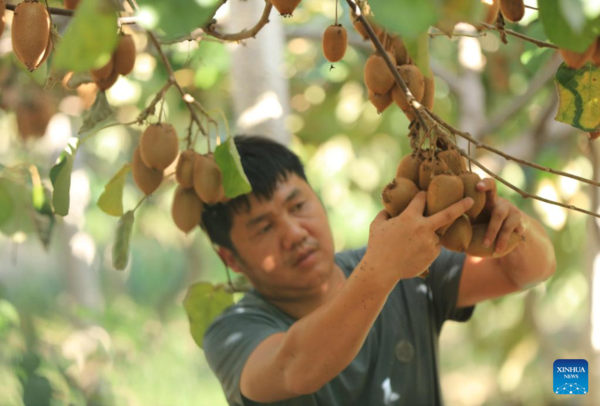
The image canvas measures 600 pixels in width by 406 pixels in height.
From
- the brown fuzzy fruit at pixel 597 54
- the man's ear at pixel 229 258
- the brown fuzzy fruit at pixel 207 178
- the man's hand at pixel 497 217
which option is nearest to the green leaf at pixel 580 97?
the man's hand at pixel 497 217

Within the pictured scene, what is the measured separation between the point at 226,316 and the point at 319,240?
0.19 meters

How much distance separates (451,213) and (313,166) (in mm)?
2186

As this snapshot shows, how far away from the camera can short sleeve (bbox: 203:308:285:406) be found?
110 cm

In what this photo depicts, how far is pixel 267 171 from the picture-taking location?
4.10 feet

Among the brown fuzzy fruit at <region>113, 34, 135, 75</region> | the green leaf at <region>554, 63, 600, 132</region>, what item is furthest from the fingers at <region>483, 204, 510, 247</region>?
the brown fuzzy fruit at <region>113, 34, 135, 75</region>

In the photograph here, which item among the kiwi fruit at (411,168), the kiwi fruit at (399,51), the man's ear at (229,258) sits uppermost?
the kiwi fruit at (399,51)

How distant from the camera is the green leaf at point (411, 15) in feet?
1.51

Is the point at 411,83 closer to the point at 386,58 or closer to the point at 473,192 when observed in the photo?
the point at 386,58

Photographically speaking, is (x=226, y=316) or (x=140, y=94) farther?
(x=140, y=94)

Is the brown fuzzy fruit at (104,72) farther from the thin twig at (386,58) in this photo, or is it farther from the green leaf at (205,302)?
the green leaf at (205,302)

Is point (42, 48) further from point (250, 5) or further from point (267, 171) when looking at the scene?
point (250, 5)

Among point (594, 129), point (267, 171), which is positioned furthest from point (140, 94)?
point (594, 129)

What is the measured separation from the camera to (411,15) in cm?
46

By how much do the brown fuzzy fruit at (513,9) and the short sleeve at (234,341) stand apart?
0.59m
